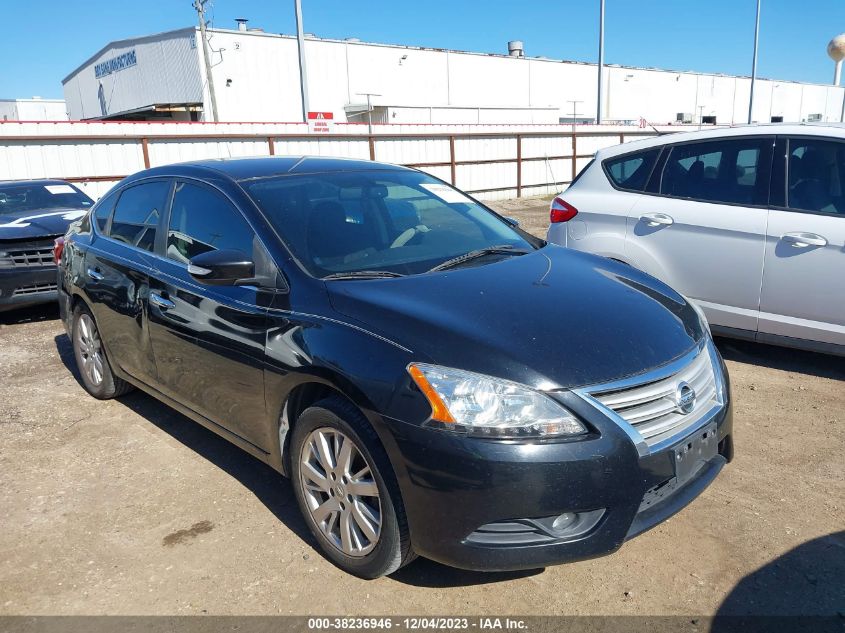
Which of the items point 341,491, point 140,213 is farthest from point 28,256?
point 341,491

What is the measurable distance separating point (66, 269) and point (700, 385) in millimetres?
4349

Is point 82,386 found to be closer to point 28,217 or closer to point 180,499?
point 180,499

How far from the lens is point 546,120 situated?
1577 inches

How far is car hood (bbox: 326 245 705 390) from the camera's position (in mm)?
2375

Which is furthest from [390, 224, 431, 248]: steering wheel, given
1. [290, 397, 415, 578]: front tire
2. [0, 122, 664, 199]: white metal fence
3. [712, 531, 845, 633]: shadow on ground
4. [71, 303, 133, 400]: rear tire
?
[0, 122, 664, 199]: white metal fence

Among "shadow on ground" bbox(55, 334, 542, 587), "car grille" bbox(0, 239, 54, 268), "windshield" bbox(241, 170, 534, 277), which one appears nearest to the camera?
"shadow on ground" bbox(55, 334, 542, 587)

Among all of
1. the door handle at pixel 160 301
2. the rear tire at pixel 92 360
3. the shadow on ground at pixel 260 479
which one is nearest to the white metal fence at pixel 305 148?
the rear tire at pixel 92 360

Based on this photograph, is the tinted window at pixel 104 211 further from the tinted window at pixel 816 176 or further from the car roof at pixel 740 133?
the tinted window at pixel 816 176

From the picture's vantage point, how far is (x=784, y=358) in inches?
201

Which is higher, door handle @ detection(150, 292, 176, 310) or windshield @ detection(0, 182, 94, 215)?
windshield @ detection(0, 182, 94, 215)

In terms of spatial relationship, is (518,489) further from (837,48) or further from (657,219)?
(837,48)

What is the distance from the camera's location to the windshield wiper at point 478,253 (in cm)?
319

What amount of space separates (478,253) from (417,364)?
3.94 ft

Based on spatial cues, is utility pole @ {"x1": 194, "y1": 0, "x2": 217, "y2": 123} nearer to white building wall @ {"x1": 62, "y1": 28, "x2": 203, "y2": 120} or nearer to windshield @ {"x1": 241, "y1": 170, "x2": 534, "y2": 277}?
white building wall @ {"x1": 62, "y1": 28, "x2": 203, "y2": 120}
